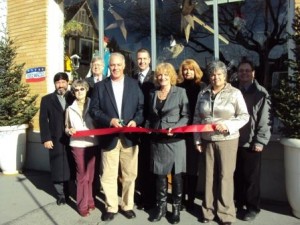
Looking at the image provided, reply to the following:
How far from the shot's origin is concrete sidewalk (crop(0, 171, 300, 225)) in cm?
443

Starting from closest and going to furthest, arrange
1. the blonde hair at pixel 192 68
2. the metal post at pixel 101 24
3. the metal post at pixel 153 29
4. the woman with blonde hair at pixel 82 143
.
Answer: the blonde hair at pixel 192 68 < the woman with blonde hair at pixel 82 143 < the metal post at pixel 153 29 < the metal post at pixel 101 24

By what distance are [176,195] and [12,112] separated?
13.3ft

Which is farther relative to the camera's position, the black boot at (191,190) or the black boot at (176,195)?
the black boot at (191,190)

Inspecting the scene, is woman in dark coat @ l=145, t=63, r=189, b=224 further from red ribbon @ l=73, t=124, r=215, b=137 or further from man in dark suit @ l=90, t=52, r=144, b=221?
man in dark suit @ l=90, t=52, r=144, b=221

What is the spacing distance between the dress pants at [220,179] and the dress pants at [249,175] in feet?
0.83

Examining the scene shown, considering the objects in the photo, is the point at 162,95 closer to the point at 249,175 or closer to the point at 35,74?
the point at 249,175

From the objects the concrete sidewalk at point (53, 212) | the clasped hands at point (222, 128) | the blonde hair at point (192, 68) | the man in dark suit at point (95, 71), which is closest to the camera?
the clasped hands at point (222, 128)

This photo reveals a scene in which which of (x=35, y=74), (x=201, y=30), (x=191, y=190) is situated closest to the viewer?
(x=191, y=190)

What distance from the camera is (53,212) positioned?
A: 4.90 meters

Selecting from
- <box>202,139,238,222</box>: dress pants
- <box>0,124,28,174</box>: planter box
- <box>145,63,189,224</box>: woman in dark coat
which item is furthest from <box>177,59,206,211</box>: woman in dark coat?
<box>0,124,28,174</box>: planter box

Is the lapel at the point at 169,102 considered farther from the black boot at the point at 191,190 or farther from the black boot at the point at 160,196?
the black boot at the point at 191,190

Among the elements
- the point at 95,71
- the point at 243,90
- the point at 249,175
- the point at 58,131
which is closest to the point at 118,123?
the point at 95,71

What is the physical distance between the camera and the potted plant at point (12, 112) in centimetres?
679

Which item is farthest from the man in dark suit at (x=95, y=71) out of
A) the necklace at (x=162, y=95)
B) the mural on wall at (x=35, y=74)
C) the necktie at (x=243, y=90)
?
the mural on wall at (x=35, y=74)
